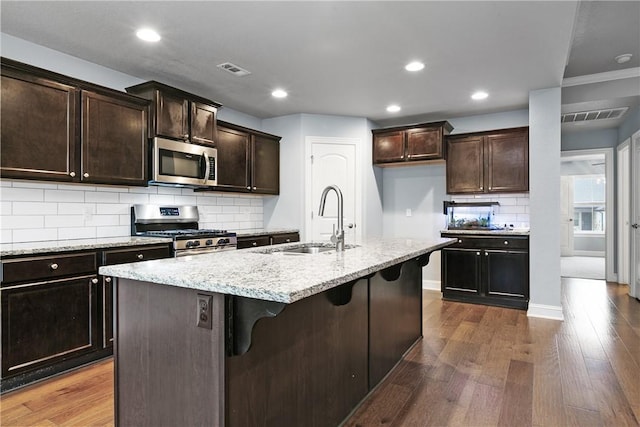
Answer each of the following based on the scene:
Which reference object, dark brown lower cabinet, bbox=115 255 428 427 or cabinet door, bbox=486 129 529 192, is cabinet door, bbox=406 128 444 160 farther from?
dark brown lower cabinet, bbox=115 255 428 427

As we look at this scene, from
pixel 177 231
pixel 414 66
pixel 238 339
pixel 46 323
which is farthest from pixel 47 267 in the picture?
pixel 414 66

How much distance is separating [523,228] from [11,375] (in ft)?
17.0

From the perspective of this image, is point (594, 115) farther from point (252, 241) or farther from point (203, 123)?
point (203, 123)

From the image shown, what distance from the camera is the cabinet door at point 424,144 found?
505cm

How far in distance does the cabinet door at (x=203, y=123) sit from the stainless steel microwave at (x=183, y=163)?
9 centimetres

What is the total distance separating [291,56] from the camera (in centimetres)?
329

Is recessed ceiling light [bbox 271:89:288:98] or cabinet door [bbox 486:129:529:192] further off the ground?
recessed ceiling light [bbox 271:89:288:98]

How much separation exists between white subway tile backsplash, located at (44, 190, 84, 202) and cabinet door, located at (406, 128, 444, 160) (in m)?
3.80

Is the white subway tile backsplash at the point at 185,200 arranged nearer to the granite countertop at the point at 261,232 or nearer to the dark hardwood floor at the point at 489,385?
the granite countertop at the point at 261,232

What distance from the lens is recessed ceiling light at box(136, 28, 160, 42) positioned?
2.79 metres

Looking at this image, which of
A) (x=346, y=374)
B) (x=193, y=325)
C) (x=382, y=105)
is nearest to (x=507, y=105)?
(x=382, y=105)

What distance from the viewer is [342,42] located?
3006mm

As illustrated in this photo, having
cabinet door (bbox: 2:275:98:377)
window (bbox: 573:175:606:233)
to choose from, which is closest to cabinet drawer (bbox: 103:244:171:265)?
cabinet door (bbox: 2:275:98:377)

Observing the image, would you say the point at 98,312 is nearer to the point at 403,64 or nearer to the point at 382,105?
the point at 403,64
